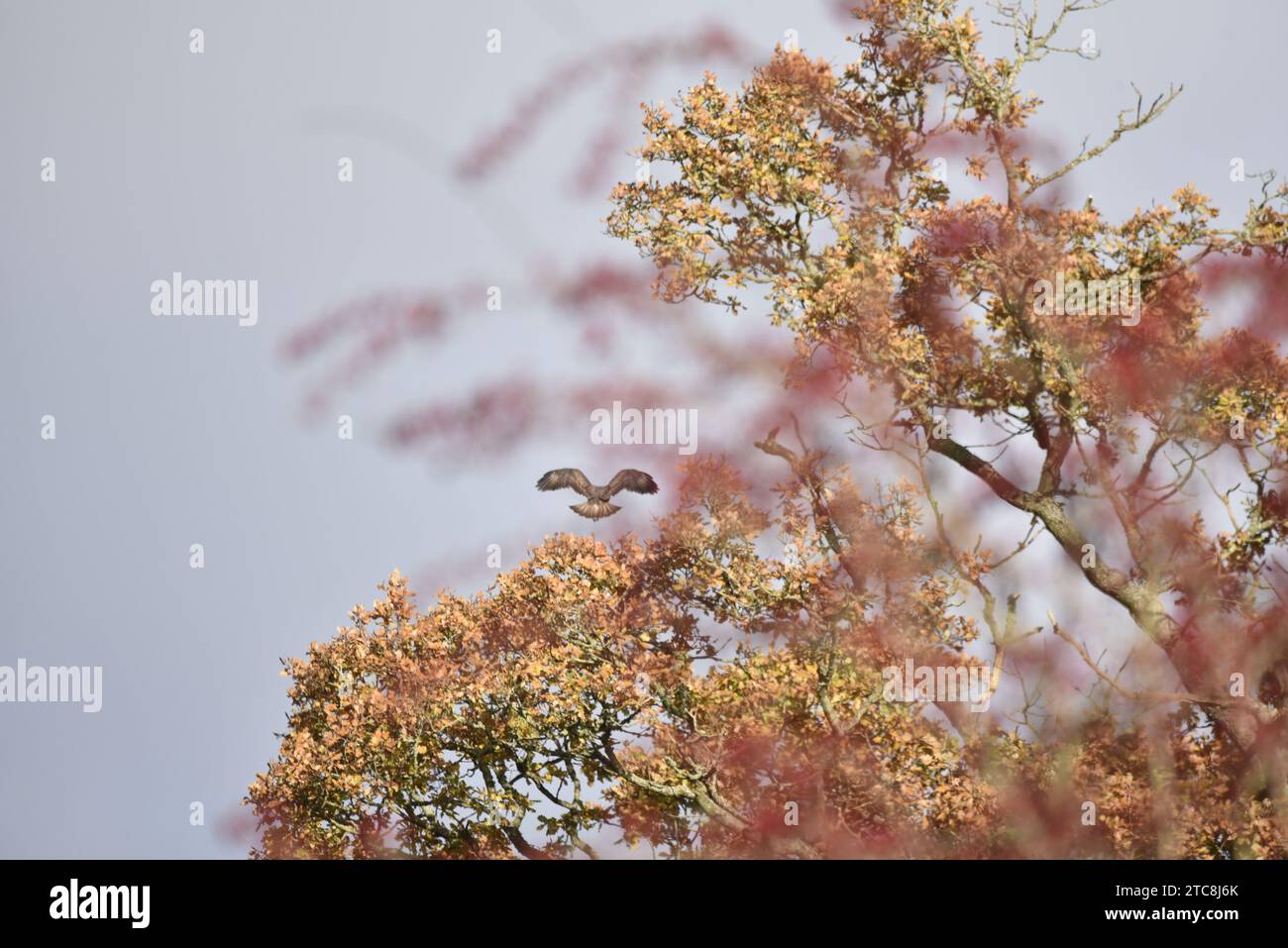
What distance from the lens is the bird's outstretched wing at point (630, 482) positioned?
22516 mm

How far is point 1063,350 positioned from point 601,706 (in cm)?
739

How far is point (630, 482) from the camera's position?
73.9ft

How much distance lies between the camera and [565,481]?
2225 centimetres

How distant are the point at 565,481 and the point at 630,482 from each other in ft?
2.88

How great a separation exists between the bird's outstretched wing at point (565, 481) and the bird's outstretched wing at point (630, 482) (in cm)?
33

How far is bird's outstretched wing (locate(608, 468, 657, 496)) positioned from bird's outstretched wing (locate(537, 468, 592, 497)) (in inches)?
13.1

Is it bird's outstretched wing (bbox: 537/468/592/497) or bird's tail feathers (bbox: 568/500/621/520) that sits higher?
bird's outstretched wing (bbox: 537/468/592/497)

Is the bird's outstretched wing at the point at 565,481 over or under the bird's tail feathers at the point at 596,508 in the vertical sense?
over

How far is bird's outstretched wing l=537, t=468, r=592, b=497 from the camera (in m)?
22.2

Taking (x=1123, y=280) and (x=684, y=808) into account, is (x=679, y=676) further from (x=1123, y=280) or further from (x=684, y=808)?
(x=1123, y=280)

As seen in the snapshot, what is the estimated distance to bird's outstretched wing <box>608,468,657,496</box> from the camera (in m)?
22.5

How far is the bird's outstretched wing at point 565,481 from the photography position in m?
22.2
